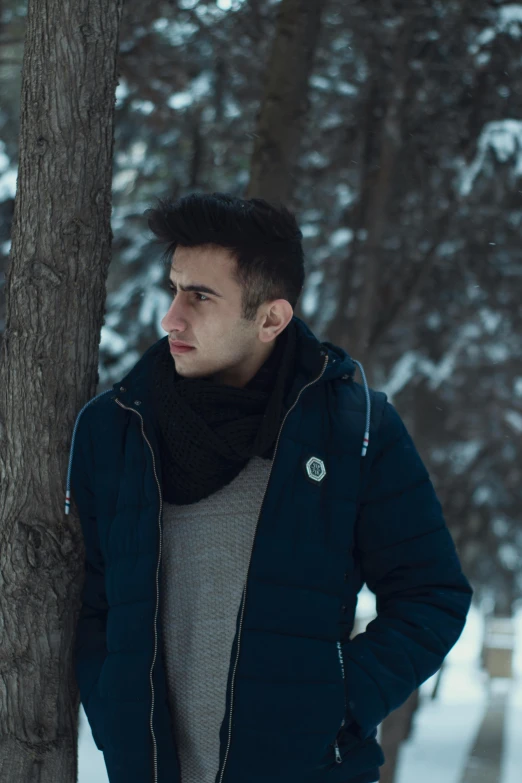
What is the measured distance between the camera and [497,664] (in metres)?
18.3

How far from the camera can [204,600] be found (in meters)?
2.58

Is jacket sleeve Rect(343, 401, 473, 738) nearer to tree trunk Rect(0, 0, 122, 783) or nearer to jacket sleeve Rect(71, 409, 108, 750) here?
jacket sleeve Rect(71, 409, 108, 750)

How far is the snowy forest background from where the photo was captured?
6.51 m

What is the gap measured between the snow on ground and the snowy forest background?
3.83m

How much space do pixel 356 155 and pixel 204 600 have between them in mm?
5717

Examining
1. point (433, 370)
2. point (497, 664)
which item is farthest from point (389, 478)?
point (497, 664)

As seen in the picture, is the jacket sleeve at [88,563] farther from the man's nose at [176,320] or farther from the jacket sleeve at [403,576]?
the jacket sleeve at [403,576]

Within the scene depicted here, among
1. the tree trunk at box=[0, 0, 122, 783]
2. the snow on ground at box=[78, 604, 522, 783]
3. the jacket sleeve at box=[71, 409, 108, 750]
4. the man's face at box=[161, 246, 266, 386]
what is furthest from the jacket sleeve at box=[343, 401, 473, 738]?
the snow on ground at box=[78, 604, 522, 783]

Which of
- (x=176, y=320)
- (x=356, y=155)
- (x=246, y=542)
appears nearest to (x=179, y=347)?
(x=176, y=320)

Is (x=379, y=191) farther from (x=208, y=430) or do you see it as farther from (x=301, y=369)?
(x=208, y=430)

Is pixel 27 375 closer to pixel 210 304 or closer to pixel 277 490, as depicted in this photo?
pixel 210 304

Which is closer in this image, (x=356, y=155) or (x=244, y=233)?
(x=244, y=233)

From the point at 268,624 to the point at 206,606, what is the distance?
20 cm

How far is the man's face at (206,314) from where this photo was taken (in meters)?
2.68
